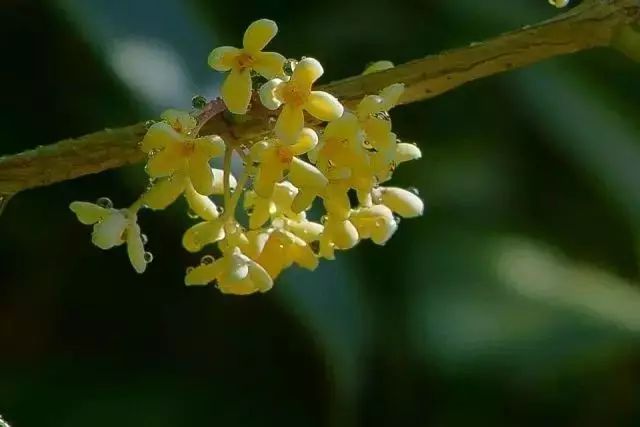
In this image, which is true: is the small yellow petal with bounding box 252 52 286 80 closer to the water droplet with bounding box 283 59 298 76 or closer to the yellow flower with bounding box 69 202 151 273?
the water droplet with bounding box 283 59 298 76

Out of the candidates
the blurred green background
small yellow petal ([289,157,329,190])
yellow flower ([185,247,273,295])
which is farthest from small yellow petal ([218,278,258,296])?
the blurred green background

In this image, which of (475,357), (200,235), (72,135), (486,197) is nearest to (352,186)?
(200,235)

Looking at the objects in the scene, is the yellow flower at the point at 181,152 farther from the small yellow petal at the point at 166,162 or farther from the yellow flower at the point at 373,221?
the yellow flower at the point at 373,221

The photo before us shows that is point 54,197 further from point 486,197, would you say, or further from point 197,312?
point 486,197

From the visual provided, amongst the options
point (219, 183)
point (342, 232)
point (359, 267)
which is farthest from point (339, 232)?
point (359, 267)

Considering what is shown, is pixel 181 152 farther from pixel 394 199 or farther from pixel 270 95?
pixel 394 199

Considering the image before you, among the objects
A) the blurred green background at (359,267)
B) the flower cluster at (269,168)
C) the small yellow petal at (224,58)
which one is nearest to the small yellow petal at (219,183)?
the flower cluster at (269,168)
